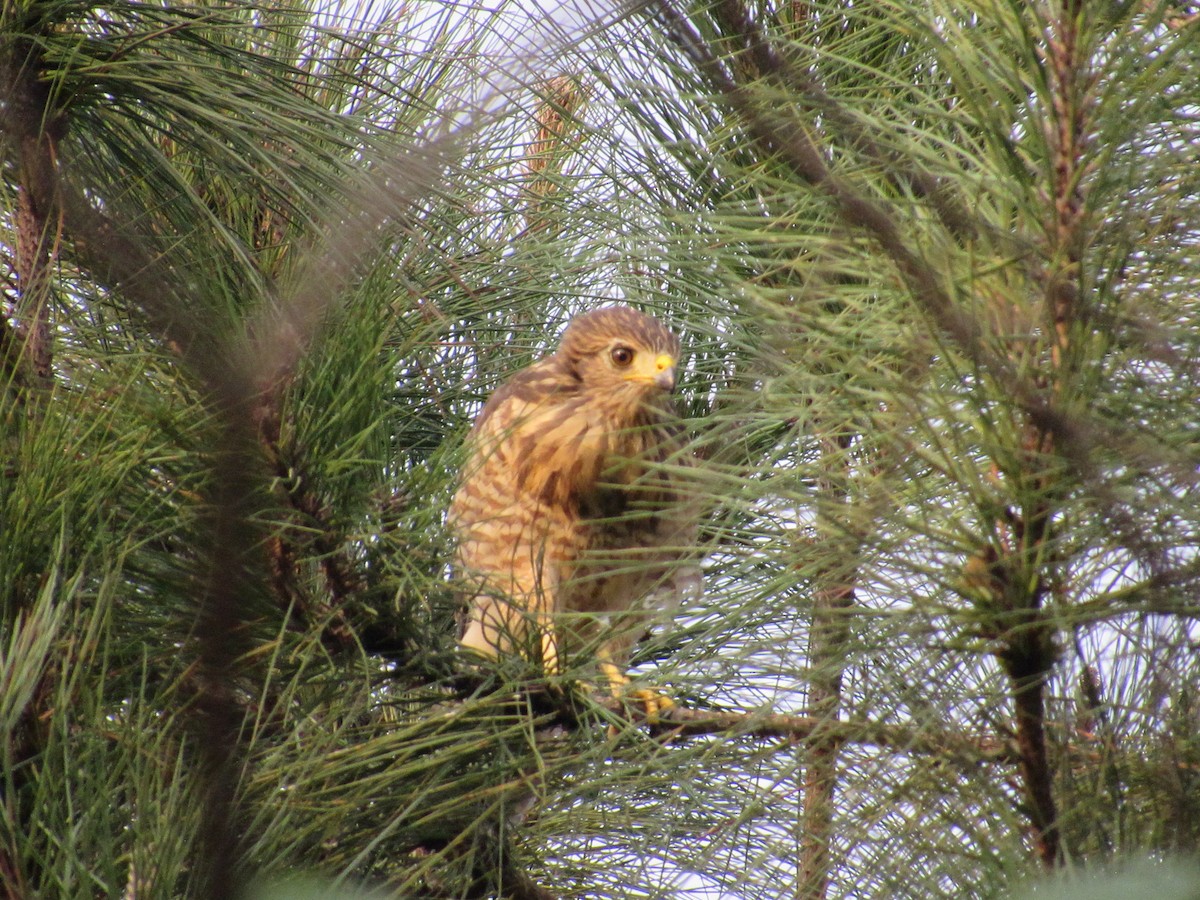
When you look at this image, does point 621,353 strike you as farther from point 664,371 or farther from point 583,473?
point 583,473

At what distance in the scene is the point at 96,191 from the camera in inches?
98.0

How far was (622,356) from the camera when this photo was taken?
140 inches

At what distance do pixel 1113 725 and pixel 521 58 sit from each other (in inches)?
51.7

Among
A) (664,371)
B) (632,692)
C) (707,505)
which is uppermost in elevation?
(664,371)

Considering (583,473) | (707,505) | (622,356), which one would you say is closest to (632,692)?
(707,505)

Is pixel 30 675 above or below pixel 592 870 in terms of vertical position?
above

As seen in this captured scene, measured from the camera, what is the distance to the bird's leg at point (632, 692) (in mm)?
2256

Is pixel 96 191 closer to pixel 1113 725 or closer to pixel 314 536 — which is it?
pixel 314 536

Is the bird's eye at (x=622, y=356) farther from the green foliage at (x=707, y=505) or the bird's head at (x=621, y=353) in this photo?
the green foliage at (x=707, y=505)

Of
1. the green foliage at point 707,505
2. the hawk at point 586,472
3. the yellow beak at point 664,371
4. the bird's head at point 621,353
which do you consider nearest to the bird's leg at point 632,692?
the green foliage at point 707,505

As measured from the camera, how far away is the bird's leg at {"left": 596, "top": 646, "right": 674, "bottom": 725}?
2256 mm

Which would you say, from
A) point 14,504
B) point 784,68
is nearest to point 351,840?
point 14,504

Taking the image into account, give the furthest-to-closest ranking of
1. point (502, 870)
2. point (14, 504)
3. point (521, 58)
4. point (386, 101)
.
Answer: point (386, 101) → point (502, 870) → point (14, 504) → point (521, 58)

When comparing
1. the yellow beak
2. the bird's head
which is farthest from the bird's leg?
the bird's head
